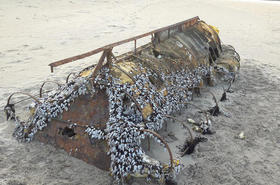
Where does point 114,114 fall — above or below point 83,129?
above

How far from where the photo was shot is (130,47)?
12.3 metres

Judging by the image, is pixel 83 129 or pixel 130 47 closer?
pixel 83 129

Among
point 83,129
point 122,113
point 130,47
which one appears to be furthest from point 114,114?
point 130,47

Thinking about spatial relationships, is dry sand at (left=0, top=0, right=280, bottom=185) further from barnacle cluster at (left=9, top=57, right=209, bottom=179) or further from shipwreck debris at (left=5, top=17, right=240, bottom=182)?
barnacle cluster at (left=9, top=57, right=209, bottom=179)

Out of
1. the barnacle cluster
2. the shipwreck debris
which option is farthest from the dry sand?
the barnacle cluster

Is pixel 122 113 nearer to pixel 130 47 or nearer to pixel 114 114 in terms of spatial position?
pixel 114 114

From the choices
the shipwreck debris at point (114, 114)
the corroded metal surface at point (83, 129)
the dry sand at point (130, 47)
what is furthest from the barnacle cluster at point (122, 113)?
the dry sand at point (130, 47)

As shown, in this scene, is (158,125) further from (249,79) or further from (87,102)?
(249,79)

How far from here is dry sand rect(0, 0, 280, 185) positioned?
4.61 m

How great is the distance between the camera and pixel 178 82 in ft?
20.4

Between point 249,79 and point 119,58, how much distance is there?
5734 millimetres

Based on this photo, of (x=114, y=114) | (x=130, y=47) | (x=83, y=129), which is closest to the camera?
(x=114, y=114)

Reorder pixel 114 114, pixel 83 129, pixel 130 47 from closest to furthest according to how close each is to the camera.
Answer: pixel 114 114, pixel 83 129, pixel 130 47

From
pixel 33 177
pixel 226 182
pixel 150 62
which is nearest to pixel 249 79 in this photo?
pixel 150 62
